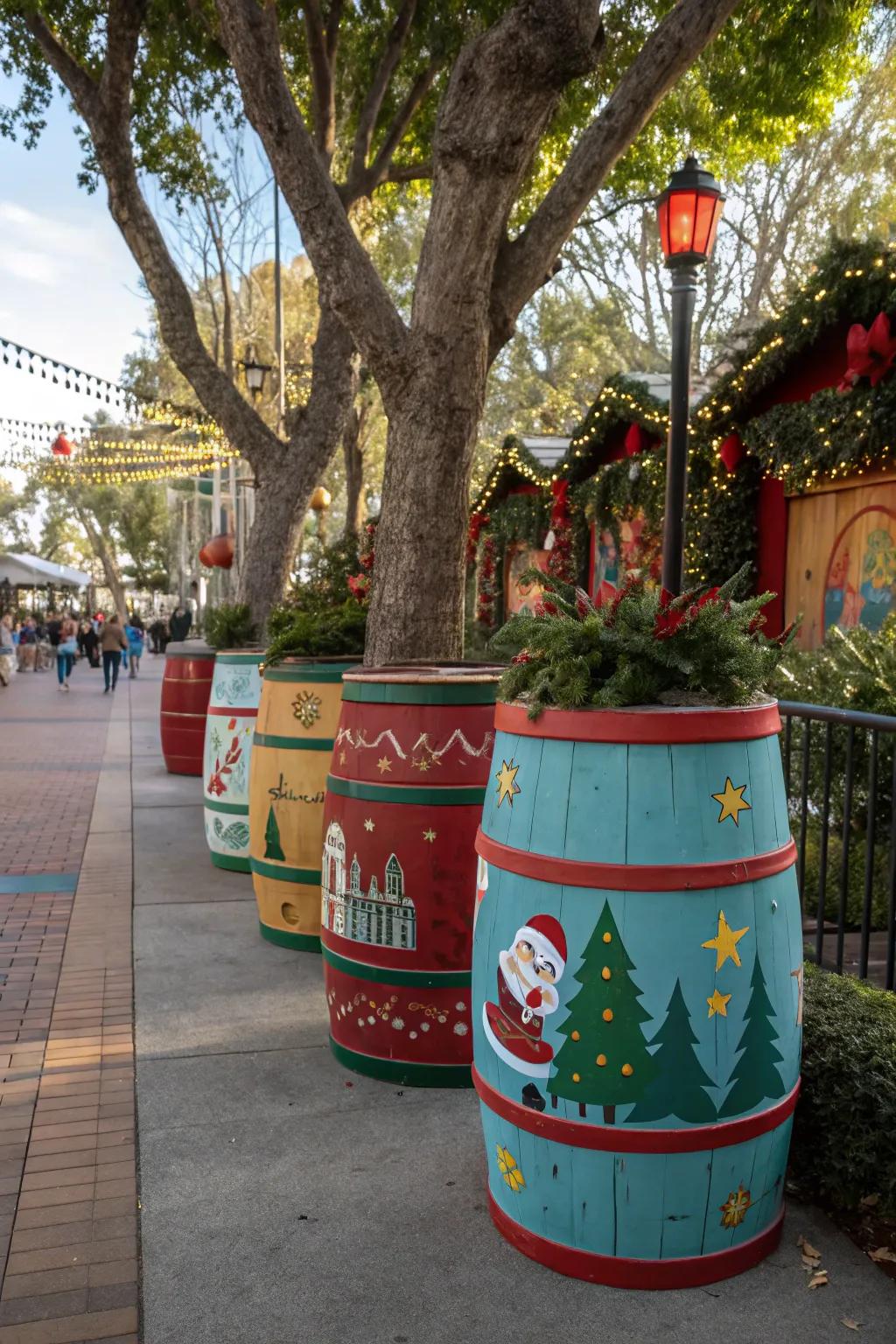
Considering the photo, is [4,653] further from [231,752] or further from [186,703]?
[231,752]

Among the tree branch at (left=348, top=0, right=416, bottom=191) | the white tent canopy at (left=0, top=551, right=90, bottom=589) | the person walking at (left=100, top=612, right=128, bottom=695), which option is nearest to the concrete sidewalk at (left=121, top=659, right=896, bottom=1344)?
the tree branch at (left=348, top=0, right=416, bottom=191)

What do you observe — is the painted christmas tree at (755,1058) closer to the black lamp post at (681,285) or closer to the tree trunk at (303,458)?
the black lamp post at (681,285)

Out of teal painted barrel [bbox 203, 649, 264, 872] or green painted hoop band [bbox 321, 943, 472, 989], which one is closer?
green painted hoop band [bbox 321, 943, 472, 989]

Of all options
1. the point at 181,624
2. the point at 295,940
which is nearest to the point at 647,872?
the point at 295,940

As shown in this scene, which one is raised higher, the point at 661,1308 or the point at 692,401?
the point at 692,401

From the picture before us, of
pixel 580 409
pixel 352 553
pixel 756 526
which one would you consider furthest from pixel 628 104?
pixel 580 409

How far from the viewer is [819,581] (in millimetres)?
9469

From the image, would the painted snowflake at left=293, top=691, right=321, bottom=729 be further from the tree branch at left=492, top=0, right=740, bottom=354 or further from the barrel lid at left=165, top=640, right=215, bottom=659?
the barrel lid at left=165, top=640, right=215, bottom=659

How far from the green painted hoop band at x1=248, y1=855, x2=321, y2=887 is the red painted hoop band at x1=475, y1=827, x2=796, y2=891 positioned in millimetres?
2604

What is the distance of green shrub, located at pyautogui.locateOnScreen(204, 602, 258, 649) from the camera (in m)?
9.30

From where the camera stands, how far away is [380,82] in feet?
A: 33.8

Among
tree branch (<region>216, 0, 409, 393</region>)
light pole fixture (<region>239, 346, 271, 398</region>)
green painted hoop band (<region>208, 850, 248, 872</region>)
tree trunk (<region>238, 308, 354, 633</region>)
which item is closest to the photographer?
tree branch (<region>216, 0, 409, 393</region>)

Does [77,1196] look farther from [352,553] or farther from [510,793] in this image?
[352,553]

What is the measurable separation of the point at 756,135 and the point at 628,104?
15.7ft
